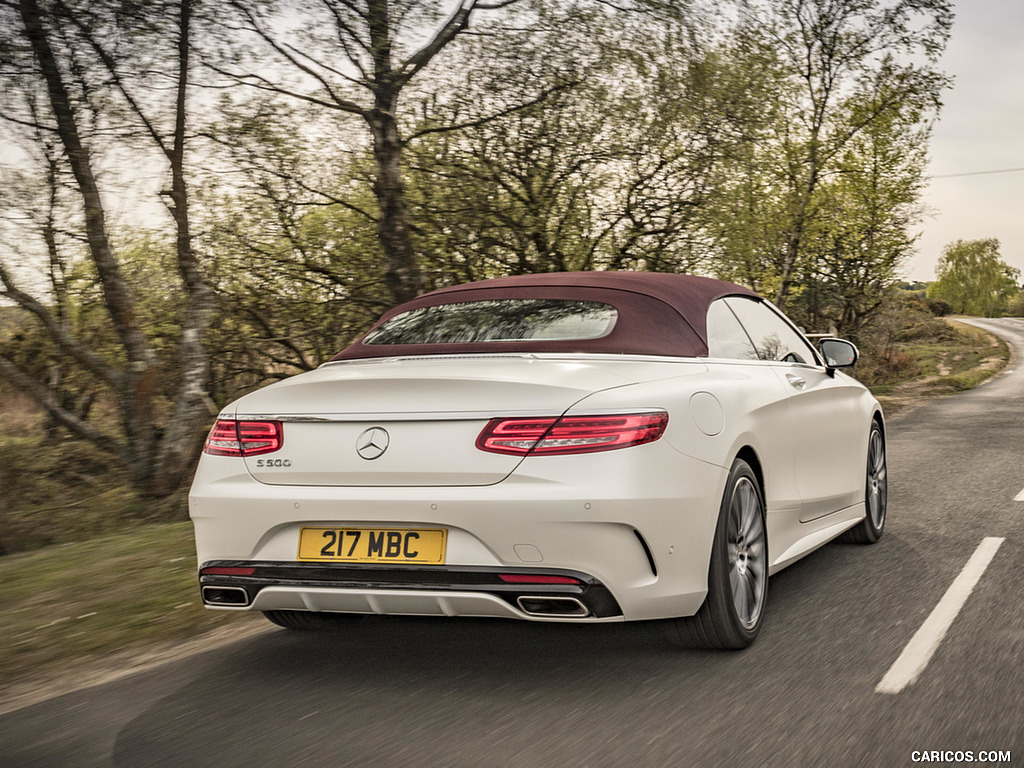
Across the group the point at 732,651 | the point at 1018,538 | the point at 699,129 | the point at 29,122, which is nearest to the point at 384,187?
the point at 29,122

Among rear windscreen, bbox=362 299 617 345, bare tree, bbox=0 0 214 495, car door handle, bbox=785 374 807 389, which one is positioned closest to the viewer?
rear windscreen, bbox=362 299 617 345

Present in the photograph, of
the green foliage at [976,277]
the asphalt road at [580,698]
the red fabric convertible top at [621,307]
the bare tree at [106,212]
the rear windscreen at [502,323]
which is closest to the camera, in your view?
the asphalt road at [580,698]

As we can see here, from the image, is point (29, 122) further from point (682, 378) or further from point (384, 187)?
point (682, 378)

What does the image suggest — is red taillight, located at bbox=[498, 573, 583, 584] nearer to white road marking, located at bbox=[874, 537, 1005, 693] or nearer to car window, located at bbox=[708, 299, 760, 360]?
white road marking, located at bbox=[874, 537, 1005, 693]

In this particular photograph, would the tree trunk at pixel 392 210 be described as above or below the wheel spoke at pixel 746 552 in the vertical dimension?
above

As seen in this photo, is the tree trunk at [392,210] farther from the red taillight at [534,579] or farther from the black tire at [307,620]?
the red taillight at [534,579]

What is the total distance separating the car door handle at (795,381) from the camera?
5257 millimetres

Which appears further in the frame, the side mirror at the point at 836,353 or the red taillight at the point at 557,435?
the side mirror at the point at 836,353

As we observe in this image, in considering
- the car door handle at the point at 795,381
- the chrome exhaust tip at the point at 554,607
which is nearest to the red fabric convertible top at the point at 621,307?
the car door handle at the point at 795,381

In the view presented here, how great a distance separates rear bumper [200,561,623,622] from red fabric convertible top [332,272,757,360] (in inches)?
42.2

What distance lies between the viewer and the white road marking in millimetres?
3768

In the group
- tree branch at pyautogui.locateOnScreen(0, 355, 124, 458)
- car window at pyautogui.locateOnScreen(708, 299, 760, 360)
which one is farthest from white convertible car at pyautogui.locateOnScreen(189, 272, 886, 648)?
tree branch at pyautogui.locateOnScreen(0, 355, 124, 458)

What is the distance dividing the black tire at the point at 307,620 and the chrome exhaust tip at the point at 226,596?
669 millimetres

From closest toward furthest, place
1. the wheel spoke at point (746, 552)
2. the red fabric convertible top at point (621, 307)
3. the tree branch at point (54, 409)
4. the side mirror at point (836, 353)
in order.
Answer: the wheel spoke at point (746, 552) < the red fabric convertible top at point (621, 307) < the side mirror at point (836, 353) < the tree branch at point (54, 409)
